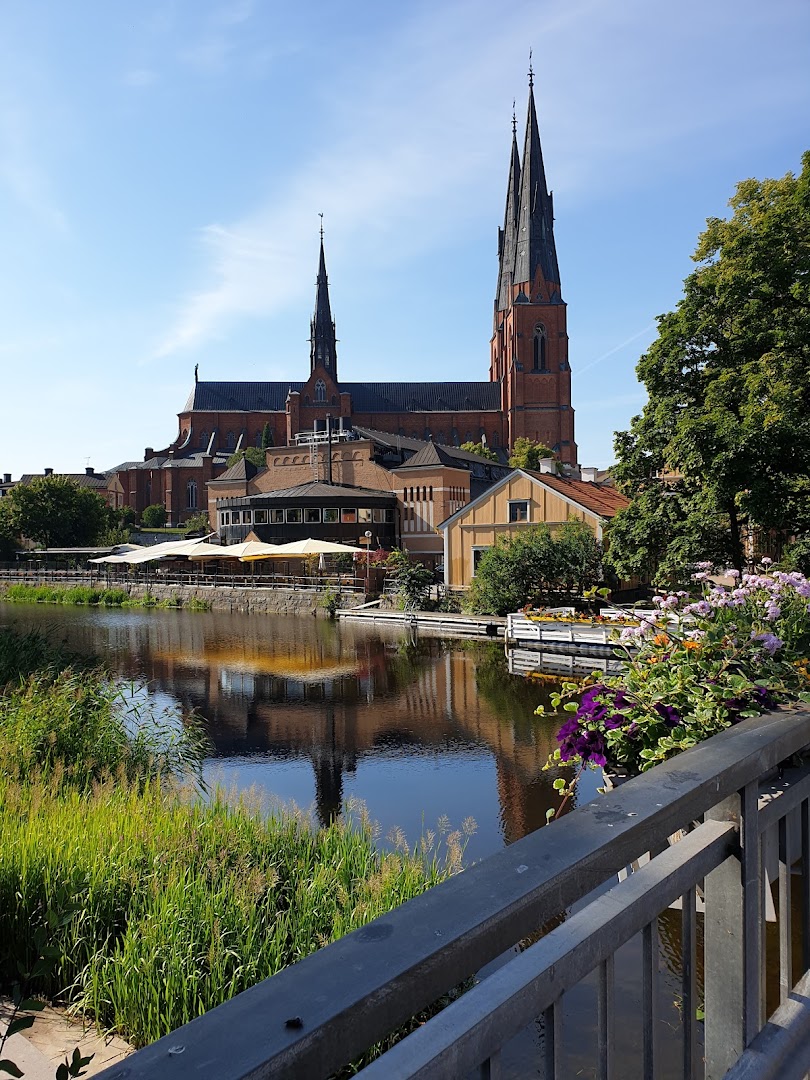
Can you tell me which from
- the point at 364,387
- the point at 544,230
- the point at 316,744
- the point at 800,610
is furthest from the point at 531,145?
the point at 800,610

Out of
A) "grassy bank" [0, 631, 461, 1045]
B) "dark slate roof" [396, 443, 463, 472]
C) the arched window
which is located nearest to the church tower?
the arched window

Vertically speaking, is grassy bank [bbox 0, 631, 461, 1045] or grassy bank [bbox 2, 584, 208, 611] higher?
grassy bank [bbox 2, 584, 208, 611]

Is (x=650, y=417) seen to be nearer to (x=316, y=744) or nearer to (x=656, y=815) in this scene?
(x=316, y=744)

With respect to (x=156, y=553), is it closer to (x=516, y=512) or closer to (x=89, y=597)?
(x=89, y=597)

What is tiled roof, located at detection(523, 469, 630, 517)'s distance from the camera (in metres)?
32.9

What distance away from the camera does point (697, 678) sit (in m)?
4.91

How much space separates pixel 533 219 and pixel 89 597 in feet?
193

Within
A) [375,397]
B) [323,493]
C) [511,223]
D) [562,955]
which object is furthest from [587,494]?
[375,397]

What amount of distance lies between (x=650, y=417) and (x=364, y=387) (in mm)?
82177

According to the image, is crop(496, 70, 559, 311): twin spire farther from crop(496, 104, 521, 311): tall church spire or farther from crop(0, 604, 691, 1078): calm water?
crop(0, 604, 691, 1078): calm water

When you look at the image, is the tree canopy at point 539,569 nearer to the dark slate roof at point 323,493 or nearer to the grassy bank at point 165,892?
the grassy bank at point 165,892

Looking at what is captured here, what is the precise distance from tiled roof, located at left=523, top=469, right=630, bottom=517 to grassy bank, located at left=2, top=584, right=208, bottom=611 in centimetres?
1887

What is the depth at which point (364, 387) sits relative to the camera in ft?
333

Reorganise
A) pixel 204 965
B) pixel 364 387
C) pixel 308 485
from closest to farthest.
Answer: pixel 204 965 → pixel 308 485 → pixel 364 387
